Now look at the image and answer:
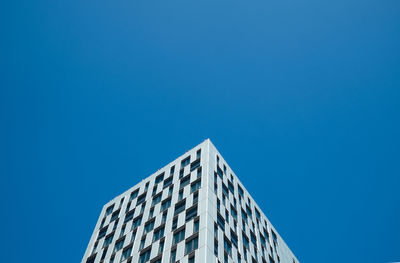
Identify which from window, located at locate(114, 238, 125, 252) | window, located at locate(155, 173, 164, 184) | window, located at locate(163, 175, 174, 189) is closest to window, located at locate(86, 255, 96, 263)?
window, located at locate(114, 238, 125, 252)

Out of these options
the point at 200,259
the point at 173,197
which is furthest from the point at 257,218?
the point at 200,259

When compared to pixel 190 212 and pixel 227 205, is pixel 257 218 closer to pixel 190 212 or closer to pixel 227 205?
pixel 227 205

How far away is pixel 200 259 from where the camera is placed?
36750mm

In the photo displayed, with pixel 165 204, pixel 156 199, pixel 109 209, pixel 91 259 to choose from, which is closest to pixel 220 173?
pixel 165 204

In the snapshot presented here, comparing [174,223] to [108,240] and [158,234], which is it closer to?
[158,234]

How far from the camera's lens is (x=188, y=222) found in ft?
143

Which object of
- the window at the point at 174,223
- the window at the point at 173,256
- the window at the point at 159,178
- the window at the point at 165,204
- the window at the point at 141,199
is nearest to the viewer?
the window at the point at 173,256

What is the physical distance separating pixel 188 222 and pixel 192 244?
13.5 feet

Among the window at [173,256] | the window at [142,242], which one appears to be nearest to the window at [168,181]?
the window at [142,242]

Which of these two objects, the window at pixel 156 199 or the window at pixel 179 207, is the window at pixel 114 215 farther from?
the window at pixel 179 207

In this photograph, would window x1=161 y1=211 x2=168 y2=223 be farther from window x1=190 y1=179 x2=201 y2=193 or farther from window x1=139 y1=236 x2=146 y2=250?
window x1=190 y1=179 x2=201 y2=193

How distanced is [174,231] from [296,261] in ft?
114

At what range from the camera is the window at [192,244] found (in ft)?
129

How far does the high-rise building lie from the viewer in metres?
41.3
